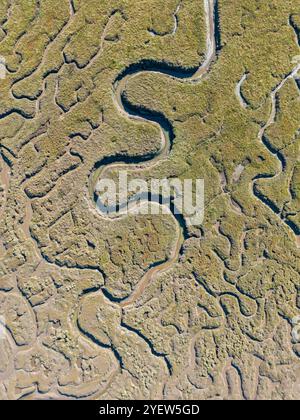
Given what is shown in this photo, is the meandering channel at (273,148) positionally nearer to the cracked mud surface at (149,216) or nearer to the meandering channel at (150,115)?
the cracked mud surface at (149,216)

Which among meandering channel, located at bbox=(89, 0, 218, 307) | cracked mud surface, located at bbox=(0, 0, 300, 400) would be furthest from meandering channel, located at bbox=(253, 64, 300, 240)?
meandering channel, located at bbox=(89, 0, 218, 307)

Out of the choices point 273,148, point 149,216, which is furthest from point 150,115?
point 273,148

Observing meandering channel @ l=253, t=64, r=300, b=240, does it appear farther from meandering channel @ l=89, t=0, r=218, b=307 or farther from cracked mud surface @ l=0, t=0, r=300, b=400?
meandering channel @ l=89, t=0, r=218, b=307

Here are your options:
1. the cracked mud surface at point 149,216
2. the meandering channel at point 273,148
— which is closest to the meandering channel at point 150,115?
the cracked mud surface at point 149,216

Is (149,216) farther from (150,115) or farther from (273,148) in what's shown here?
(273,148)

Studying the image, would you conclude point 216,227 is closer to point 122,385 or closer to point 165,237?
point 165,237
